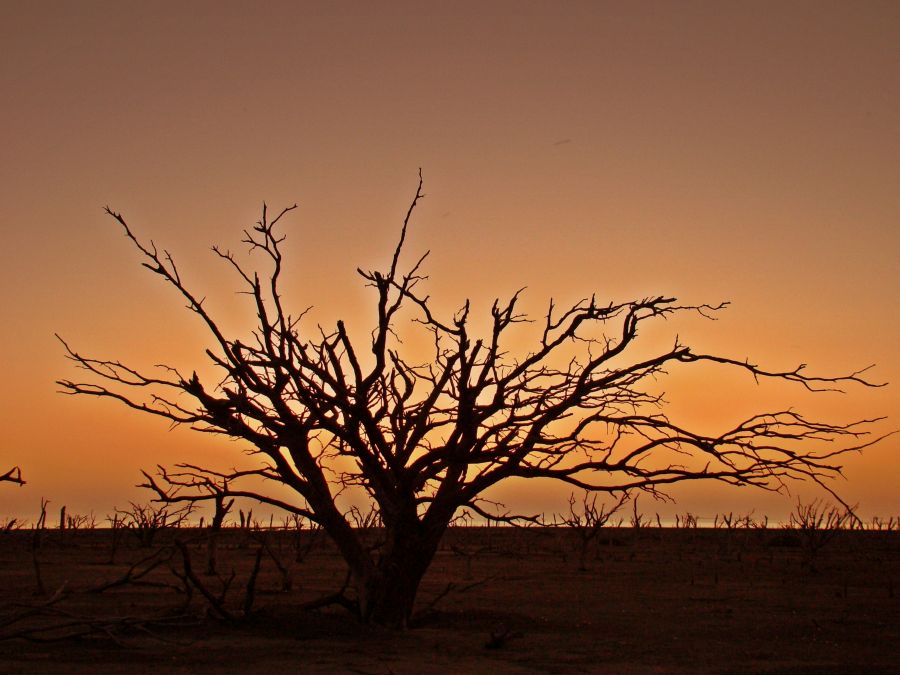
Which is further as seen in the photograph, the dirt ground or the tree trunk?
the tree trunk

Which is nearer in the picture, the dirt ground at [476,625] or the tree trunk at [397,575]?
the dirt ground at [476,625]

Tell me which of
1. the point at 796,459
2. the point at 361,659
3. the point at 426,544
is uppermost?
the point at 796,459

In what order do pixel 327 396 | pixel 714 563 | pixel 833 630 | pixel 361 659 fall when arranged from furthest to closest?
pixel 714 563 → pixel 833 630 → pixel 327 396 → pixel 361 659

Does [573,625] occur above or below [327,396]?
below

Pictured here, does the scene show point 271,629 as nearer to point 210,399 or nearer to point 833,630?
point 210,399

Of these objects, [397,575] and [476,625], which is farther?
[476,625]

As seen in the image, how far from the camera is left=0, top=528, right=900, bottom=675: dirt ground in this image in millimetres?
9539

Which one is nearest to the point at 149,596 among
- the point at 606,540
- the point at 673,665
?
the point at 673,665

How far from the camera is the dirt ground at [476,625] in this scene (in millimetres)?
9539

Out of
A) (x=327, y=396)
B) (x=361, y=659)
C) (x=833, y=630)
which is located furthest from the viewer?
(x=833, y=630)

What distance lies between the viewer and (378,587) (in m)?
11.7

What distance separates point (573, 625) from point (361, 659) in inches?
171

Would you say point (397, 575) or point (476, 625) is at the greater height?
point (397, 575)

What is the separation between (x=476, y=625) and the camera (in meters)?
12.9
